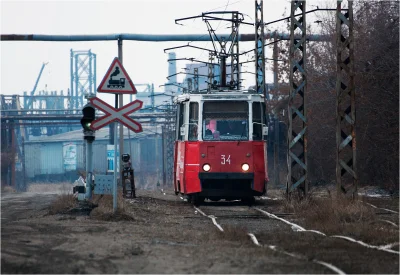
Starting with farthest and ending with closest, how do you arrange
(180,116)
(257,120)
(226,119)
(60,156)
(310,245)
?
(60,156), (180,116), (257,120), (226,119), (310,245)

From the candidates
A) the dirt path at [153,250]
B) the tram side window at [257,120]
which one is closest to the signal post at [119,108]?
the dirt path at [153,250]

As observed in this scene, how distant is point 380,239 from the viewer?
1306 centimetres

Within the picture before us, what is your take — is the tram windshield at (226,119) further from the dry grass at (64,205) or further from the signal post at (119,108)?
the signal post at (119,108)

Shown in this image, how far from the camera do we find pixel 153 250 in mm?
11633

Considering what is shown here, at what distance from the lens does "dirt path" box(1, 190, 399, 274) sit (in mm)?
9812

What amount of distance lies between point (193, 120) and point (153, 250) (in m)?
13.4

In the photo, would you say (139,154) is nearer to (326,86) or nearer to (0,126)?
(0,126)

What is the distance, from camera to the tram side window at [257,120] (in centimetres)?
2473

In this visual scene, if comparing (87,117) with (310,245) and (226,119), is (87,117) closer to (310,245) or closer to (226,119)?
(226,119)

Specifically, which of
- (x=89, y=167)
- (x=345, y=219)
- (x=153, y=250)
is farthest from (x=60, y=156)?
(x=153, y=250)

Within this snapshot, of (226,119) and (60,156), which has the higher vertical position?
(226,119)

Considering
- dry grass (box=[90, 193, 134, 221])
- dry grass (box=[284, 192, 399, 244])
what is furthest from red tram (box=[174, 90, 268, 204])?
dry grass (box=[90, 193, 134, 221])

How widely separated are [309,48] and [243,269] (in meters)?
45.4

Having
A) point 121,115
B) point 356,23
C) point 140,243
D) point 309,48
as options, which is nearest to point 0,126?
point 309,48
